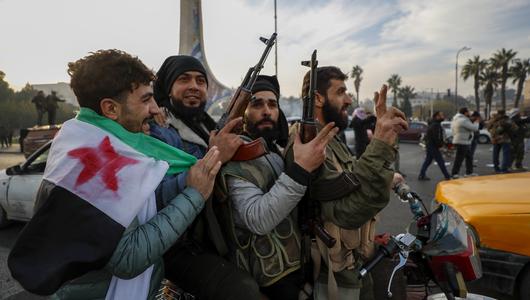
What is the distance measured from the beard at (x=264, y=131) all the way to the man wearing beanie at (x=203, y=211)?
0.28 m

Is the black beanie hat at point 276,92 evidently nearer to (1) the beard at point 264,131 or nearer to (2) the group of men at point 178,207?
(1) the beard at point 264,131

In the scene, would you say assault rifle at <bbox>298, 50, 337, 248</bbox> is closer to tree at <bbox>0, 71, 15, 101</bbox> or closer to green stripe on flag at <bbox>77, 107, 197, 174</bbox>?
green stripe on flag at <bbox>77, 107, 197, 174</bbox>

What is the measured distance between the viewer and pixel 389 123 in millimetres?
1392

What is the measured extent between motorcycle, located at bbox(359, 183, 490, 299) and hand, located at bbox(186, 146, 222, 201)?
81 cm

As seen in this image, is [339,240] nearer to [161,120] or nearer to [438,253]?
[438,253]

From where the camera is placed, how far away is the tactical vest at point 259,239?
146cm

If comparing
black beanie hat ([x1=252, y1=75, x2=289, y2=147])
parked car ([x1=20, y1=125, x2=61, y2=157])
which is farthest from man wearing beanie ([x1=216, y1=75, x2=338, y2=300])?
parked car ([x1=20, y1=125, x2=61, y2=157])

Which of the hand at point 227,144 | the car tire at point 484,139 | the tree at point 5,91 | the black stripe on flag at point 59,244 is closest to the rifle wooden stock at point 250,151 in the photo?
the hand at point 227,144

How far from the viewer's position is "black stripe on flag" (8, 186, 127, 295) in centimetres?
99

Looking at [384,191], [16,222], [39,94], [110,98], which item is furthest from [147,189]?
[39,94]

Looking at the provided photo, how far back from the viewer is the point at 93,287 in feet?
4.10

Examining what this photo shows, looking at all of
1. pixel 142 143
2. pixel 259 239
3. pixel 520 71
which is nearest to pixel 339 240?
pixel 259 239

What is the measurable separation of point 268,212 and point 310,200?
289 mm

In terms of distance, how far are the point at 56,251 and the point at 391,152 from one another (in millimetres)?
1250
